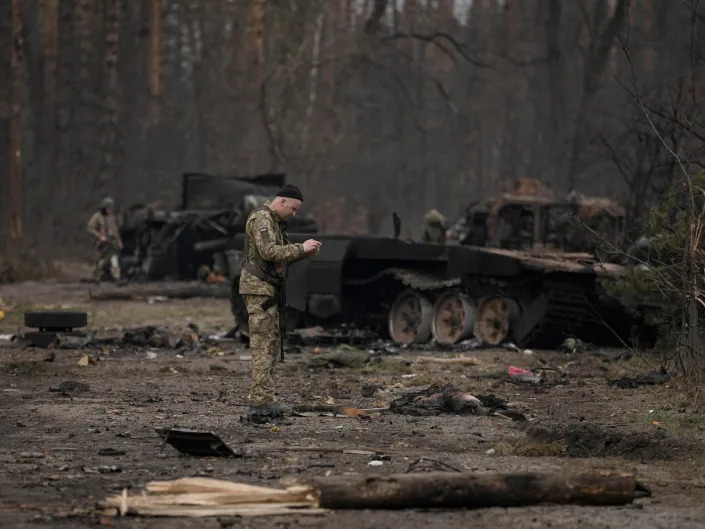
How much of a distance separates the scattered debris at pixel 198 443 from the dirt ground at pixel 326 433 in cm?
11

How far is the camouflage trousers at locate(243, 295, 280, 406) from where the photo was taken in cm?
1194

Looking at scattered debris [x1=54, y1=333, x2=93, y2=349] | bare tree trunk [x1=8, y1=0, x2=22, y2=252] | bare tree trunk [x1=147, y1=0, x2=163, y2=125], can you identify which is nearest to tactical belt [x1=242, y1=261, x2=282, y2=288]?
scattered debris [x1=54, y1=333, x2=93, y2=349]

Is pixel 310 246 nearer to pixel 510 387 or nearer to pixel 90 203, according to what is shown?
pixel 510 387

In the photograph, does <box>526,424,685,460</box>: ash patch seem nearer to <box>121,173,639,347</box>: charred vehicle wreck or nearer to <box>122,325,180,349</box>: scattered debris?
<box>121,173,639,347</box>: charred vehicle wreck

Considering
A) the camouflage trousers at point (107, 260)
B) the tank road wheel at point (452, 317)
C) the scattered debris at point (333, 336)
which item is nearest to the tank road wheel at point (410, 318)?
the tank road wheel at point (452, 317)

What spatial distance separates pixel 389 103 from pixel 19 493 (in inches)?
2464

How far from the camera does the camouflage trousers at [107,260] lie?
32969mm

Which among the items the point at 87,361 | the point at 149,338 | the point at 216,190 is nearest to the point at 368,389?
the point at 87,361

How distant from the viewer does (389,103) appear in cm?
6981

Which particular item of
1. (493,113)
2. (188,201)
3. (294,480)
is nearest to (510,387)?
(294,480)

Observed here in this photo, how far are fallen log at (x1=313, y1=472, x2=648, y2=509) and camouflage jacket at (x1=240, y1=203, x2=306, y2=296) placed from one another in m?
4.27

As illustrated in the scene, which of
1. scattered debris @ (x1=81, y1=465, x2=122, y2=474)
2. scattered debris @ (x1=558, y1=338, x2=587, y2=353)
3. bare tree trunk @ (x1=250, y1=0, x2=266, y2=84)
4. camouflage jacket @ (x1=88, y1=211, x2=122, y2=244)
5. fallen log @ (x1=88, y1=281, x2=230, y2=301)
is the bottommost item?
fallen log @ (x1=88, y1=281, x2=230, y2=301)

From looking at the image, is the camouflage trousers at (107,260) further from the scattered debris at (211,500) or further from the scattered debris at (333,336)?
the scattered debris at (211,500)

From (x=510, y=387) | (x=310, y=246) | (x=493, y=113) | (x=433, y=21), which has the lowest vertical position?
(x=510, y=387)
